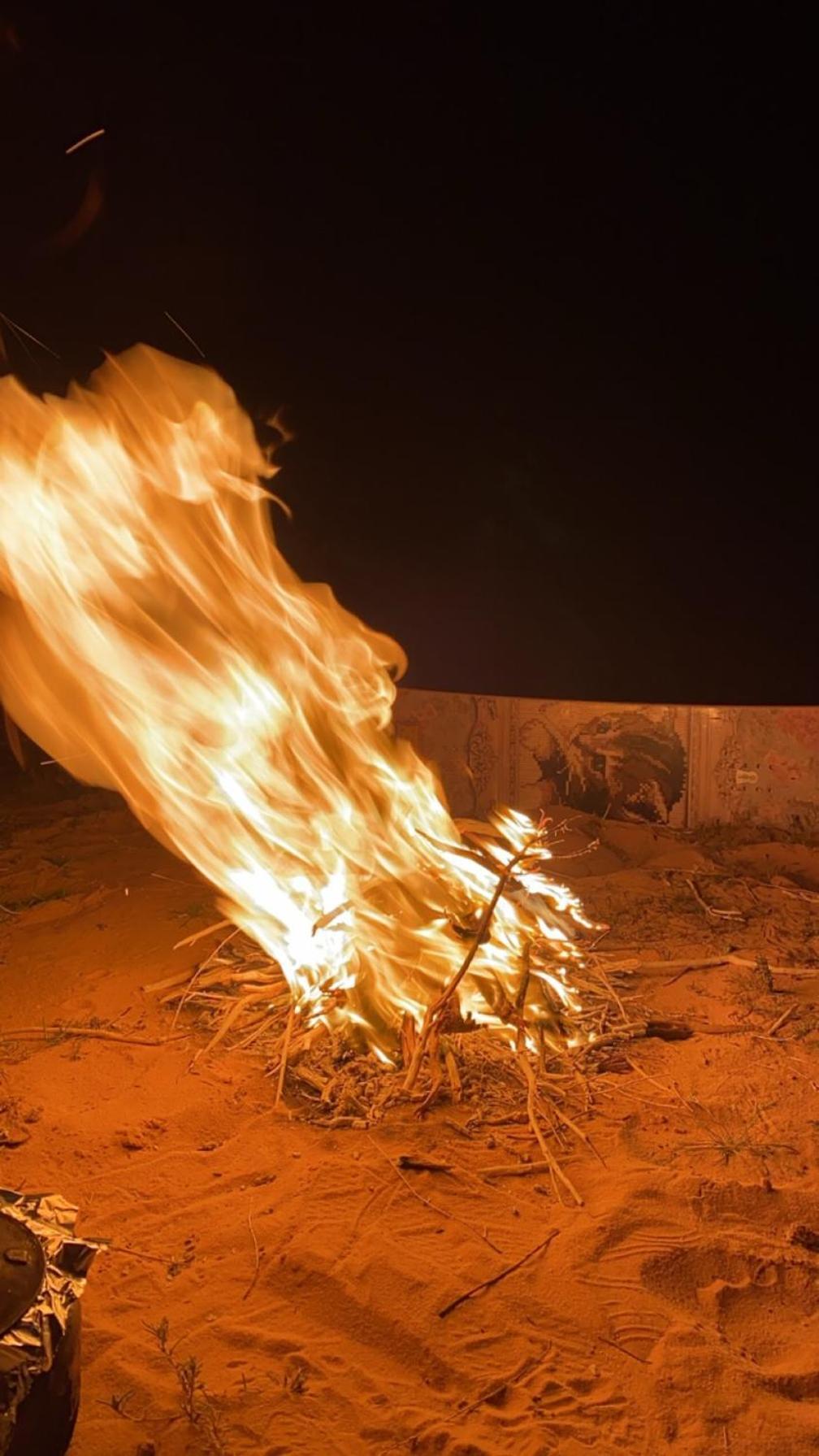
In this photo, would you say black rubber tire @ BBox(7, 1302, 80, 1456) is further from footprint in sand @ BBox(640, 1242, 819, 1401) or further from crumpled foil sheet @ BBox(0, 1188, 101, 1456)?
footprint in sand @ BBox(640, 1242, 819, 1401)

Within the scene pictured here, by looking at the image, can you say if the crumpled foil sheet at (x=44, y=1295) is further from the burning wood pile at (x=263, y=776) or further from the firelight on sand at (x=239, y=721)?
the firelight on sand at (x=239, y=721)

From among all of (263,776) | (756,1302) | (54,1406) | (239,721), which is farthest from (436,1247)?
(239,721)

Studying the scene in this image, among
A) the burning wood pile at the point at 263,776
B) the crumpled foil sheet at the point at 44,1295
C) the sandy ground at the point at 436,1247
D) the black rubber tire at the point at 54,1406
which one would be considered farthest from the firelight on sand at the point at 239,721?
the black rubber tire at the point at 54,1406

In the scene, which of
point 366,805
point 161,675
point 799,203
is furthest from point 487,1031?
point 799,203

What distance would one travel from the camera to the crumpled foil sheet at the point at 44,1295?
204cm

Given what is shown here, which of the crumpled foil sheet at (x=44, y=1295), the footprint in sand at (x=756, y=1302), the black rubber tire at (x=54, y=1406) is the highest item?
the crumpled foil sheet at (x=44, y=1295)

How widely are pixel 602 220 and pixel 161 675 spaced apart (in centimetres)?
1701

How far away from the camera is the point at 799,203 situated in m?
17.9

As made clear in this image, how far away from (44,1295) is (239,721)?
3.85 m

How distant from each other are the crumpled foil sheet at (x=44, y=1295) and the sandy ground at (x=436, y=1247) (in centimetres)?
74

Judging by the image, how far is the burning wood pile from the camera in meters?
5.00

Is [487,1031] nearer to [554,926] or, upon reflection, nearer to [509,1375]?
[554,926]

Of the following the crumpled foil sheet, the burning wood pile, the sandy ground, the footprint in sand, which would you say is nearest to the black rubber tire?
the crumpled foil sheet

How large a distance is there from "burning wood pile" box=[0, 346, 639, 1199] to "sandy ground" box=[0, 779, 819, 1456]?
15.8 inches
